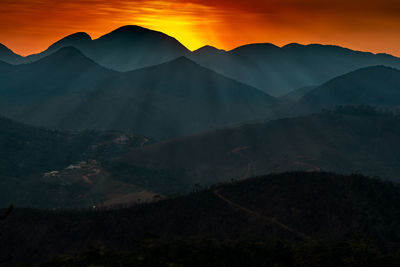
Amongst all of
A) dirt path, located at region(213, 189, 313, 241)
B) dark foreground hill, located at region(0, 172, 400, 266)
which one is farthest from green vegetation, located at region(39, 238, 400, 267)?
dirt path, located at region(213, 189, 313, 241)

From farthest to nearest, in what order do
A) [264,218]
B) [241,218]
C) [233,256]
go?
[241,218], [264,218], [233,256]

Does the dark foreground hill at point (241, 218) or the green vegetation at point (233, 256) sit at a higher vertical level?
the green vegetation at point (233, 256)

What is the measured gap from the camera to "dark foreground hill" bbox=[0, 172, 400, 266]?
75688 mm

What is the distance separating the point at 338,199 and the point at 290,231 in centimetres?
1364

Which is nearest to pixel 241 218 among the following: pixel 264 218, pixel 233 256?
pixel 264 218

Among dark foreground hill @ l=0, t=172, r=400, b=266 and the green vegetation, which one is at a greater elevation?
the green vegetation

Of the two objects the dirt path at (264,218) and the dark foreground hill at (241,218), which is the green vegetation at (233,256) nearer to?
the dark foreground hill at (241,218)

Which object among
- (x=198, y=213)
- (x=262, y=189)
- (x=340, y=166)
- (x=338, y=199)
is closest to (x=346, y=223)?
(x=338, y=199)

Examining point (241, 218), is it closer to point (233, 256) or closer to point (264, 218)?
point (264, 218)

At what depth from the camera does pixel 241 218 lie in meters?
81.8

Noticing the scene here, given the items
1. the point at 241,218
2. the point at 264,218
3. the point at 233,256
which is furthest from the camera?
the point at 241,218

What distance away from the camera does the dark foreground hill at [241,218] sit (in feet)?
248

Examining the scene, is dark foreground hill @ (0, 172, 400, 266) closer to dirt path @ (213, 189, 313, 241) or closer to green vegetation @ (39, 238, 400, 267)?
dirt path @ (213, 189, 313, 241)

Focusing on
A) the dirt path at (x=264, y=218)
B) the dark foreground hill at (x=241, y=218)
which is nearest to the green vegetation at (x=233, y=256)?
A: the dark foreground hill at (x=241, y=218)
